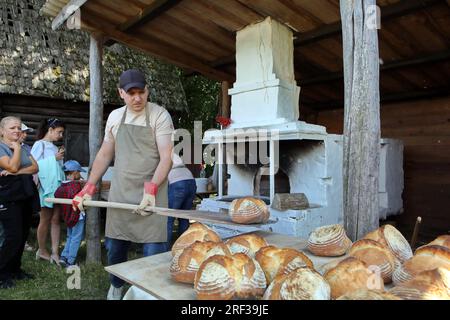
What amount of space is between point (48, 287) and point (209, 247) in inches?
127

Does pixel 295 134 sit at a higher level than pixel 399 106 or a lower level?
lower

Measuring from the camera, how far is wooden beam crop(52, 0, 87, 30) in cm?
421

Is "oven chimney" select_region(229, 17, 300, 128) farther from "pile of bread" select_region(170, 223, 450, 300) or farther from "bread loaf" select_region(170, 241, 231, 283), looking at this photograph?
"bread loaf" select_region(170, 241, 231, 283)

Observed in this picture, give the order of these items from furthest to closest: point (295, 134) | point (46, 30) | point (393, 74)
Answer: point (46, 30) → point (393, 74) → point (295, 134)

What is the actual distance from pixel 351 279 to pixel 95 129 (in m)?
4.33

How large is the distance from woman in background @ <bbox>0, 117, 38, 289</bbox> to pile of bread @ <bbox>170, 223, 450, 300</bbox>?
122 inches

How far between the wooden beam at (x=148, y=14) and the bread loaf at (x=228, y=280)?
151 inches

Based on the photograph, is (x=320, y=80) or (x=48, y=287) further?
(x=320, y=80)

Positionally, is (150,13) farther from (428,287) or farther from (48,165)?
(428,287)

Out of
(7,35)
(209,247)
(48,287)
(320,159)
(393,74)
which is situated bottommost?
(48,287)

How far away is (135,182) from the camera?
2824 mm

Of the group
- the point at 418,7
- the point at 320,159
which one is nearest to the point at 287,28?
the point at 418,7

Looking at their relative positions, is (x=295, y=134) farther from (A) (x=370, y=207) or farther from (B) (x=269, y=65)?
(A) (x=370, y=207)

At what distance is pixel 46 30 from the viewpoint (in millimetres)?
9000
